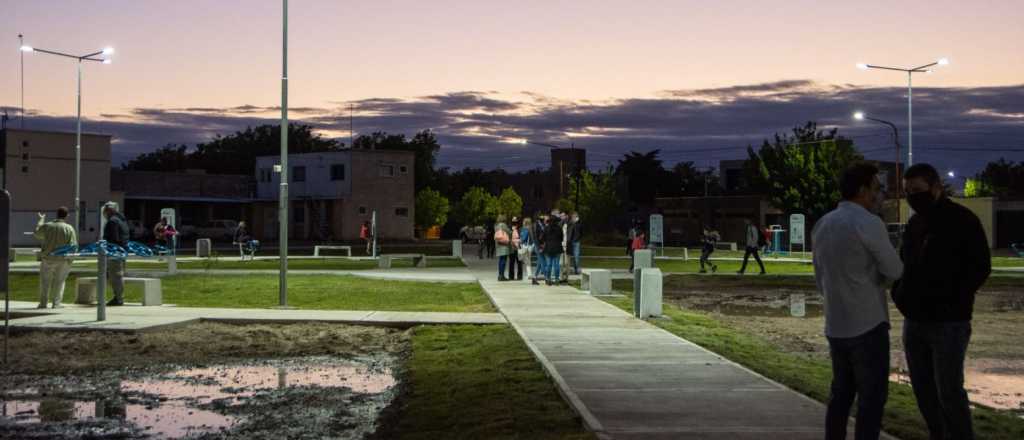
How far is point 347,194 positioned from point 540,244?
59600 mm

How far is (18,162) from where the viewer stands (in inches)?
2756

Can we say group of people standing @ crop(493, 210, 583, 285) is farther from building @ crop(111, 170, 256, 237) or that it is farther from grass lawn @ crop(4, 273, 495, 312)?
building @ crop(111, 170, 256, 237)

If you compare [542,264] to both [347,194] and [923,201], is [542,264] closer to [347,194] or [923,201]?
[923,201]

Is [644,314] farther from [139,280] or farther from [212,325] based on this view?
[139,280]

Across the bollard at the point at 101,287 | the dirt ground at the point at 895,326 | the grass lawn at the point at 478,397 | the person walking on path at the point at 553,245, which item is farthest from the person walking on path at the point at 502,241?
the grass lawn at the point at 478,397

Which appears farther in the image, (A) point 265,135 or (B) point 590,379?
(A) point 265,135

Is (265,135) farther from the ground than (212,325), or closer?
farther from the ground

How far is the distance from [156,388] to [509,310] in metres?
8.62

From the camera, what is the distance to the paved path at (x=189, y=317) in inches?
625

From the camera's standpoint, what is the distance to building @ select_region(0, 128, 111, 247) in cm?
6925

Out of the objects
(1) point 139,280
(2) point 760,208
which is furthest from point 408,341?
(2) point 760,208

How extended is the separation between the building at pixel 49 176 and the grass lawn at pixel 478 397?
60143 mm

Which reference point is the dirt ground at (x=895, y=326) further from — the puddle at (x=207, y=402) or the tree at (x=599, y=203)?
the tree at (x=599, y=203)

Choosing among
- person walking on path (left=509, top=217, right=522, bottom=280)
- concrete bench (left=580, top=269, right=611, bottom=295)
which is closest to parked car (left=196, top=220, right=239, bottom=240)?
person walking on path (left=509, top=217, right=522, bottom=280)
